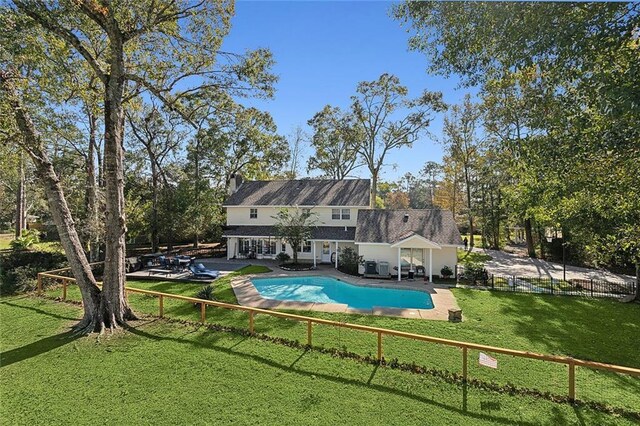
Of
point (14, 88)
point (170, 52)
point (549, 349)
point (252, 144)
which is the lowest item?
point (549, 349)

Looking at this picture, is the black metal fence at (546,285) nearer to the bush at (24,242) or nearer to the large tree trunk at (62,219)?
the large tree trunk at (62,219)

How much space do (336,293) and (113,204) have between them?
1122 cm

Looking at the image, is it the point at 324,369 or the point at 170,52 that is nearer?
the point at 324,369

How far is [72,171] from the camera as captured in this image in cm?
2391

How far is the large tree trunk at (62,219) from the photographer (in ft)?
30.3

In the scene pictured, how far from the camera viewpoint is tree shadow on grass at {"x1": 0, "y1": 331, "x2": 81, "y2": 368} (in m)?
8.09

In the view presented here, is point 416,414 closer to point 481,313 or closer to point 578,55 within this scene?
point 578,55

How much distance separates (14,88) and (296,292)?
13.1m

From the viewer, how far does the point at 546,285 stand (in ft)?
56.9

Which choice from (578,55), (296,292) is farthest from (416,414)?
(296,292)

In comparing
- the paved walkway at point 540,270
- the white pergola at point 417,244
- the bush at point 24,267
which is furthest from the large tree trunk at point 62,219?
the paved walkway at point 540,270

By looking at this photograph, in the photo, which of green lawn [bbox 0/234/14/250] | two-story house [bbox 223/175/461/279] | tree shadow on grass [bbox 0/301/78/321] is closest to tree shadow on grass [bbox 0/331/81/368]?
tree shadow on grass [bbox 0/301/78/321]

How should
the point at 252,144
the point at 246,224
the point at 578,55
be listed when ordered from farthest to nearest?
the point at 252,144, the point at 246,224, the point at 578,55

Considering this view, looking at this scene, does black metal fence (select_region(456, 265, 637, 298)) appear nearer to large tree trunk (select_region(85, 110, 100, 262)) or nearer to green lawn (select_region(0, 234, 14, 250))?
large tree trunk (select_region(85, 110, 100, 262))
